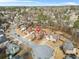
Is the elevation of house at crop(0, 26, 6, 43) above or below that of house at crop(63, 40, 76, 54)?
above

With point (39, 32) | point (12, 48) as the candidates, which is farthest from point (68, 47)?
point (12, 48)

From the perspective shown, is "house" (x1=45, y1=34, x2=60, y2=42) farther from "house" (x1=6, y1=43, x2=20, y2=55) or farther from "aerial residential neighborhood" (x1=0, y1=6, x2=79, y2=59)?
"house" (x1=6, y1=43, x2=20, y2=55)

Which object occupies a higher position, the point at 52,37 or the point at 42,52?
the point at 52,37

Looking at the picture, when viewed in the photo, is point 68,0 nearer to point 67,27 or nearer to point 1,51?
point 67,27

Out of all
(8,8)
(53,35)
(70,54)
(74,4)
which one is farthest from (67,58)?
(8,8)

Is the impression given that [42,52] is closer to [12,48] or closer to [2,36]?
[12,48]

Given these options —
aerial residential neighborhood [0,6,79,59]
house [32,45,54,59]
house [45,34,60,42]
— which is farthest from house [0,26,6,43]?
house [45,34,60,42]
